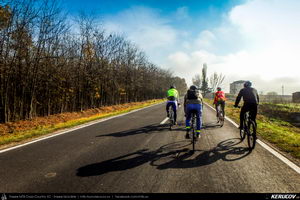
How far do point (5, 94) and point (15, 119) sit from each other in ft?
6.34

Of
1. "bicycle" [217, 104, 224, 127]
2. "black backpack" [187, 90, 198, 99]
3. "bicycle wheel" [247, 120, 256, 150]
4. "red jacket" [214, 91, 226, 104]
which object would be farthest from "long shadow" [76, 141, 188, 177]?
"red jacket" [214, 91, 226, 104]

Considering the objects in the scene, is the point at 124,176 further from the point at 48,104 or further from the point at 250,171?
the point at 48,104

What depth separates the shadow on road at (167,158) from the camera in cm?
369

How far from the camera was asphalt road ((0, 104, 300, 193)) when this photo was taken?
2906 mm

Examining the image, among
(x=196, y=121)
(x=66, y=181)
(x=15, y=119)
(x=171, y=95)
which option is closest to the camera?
(x=66, y=181)

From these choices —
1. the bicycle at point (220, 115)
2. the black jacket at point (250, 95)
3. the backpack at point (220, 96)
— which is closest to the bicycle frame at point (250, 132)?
the black jacket at point (250, 95)

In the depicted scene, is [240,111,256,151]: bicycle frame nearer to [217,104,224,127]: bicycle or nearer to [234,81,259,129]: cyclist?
[234,81,259,129]: cyclist

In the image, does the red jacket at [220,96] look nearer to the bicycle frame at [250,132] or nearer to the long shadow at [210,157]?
the bicycle frame at [250,132]

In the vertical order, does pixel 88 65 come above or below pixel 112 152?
above

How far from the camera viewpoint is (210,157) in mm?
4312

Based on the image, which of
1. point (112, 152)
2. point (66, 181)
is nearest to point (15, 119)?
point (112, 152)

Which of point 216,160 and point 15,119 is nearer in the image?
point 216,160

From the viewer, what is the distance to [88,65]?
Result: 19453mm

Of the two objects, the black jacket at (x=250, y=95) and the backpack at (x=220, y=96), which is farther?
the backpack at (x=220, y=96)
